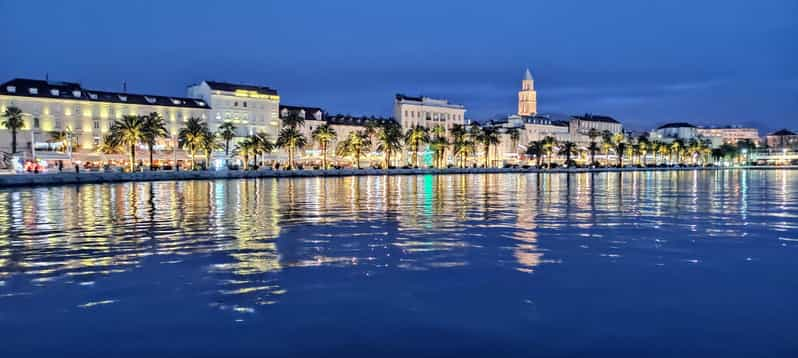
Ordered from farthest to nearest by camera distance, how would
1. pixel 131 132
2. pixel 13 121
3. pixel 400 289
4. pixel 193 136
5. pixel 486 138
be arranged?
pixel 486 138 < pixel 193 136 < pixel 13 121 < pixel 131 132 < pixel 400 289

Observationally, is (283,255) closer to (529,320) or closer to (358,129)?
(529,320)

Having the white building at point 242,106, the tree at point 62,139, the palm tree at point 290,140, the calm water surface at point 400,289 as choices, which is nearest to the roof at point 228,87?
the white building at point 242,106

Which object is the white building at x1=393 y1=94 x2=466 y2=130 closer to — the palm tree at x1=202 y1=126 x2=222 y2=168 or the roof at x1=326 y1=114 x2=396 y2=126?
the roof at x1=326 y1=114 x2=396 y2=126

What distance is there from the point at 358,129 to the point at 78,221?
4550 inches

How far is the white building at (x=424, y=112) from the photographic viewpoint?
14775cm

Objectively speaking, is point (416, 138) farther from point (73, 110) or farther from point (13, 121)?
point (13, 121)

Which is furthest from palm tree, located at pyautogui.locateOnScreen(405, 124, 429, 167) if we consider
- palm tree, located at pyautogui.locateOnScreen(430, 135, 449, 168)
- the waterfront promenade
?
the waterfront promenade

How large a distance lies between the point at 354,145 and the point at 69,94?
1905 inches

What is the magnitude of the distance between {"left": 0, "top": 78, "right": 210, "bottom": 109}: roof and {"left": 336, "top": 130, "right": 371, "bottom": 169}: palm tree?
27.0 metres

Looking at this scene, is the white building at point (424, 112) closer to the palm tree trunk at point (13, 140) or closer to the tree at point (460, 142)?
the tree at point (460, 142)

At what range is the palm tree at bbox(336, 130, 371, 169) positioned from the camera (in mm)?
117812

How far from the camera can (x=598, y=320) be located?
9383mm

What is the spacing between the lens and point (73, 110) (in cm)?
10125

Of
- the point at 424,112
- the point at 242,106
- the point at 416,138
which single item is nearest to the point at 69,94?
the point at 242,106
